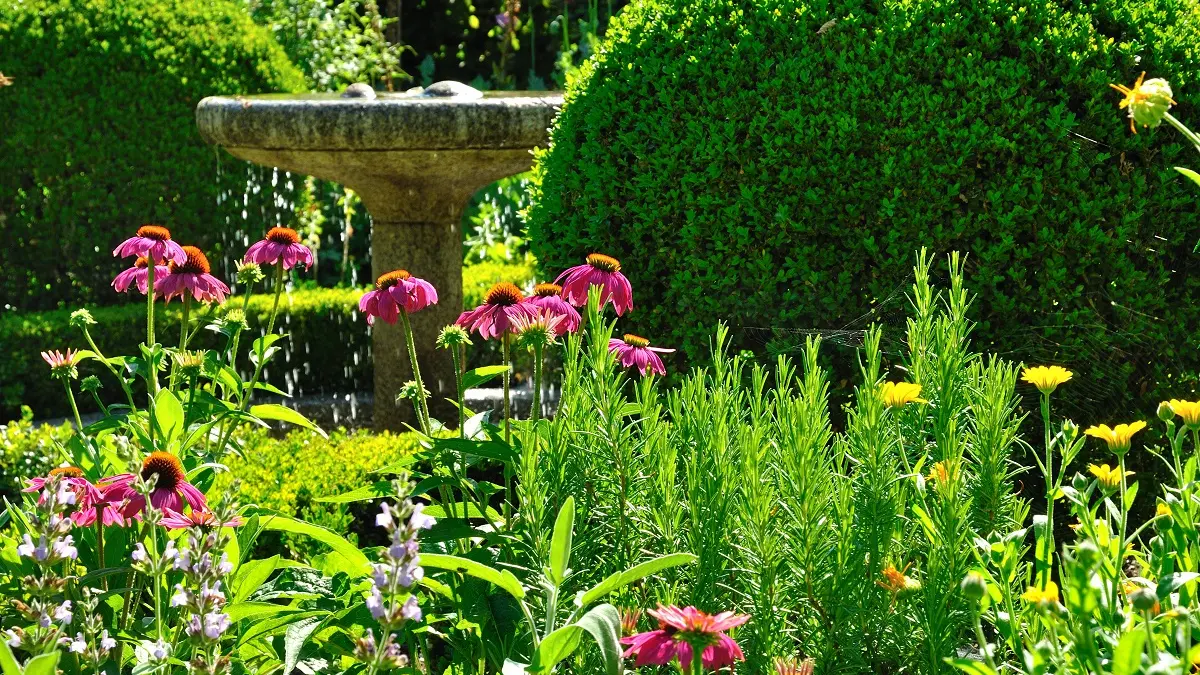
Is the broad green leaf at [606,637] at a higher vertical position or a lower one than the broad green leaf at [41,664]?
lower

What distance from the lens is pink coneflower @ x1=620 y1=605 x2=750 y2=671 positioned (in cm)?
163

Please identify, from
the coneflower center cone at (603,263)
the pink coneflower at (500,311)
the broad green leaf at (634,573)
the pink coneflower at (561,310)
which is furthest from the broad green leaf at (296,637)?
the coneflower center cone at (603,263)

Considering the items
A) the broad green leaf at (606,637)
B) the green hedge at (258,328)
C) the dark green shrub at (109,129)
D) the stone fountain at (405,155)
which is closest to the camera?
the broad green leaf at (606,637)

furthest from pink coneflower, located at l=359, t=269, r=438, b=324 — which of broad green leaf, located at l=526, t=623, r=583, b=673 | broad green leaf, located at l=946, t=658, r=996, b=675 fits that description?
broad green leaf, located at l=946, t=658, r=996, b=675

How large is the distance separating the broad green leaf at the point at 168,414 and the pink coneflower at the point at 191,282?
346 millimetres

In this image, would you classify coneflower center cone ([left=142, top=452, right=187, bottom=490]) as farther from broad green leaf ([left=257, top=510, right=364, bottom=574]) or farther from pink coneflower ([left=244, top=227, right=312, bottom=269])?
pink coneflower ([left=244, top=227, right=312, bottom=269])

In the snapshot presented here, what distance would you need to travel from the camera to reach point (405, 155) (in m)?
4.99

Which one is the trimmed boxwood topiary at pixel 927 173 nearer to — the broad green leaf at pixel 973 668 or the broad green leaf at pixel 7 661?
the broad green leaf at pixel 973 668

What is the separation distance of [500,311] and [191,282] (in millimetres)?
830

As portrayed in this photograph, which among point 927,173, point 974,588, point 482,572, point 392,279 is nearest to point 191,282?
point 392,279

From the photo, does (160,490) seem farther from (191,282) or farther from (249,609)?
(191,282)

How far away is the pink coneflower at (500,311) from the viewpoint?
2.57 metres

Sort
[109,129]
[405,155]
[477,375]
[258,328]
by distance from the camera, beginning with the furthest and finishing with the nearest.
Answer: [109,129] < [258,328] < [405,155] < [477,375]

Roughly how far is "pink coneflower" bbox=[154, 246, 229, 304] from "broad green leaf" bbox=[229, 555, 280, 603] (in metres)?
0.75
